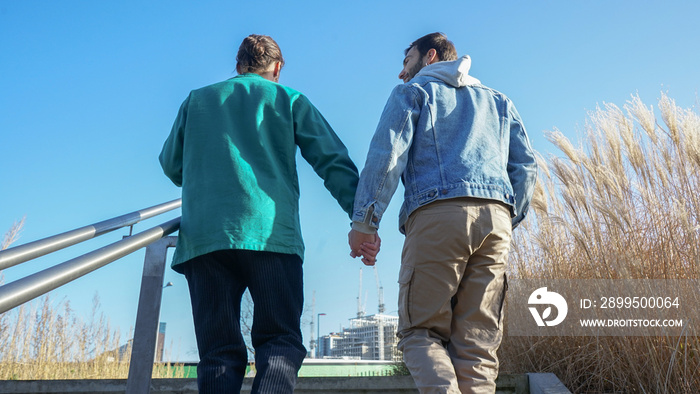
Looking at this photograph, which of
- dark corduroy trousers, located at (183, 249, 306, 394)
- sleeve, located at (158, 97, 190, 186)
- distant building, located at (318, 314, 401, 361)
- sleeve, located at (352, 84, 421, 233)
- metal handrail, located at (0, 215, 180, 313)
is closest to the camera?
metal handrail, located at (0, 215, 180, 313)

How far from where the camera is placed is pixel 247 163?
1.82 meters

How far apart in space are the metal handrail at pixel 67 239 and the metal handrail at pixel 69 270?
0.14m

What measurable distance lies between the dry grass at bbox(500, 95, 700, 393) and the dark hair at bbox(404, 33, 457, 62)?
137 cm

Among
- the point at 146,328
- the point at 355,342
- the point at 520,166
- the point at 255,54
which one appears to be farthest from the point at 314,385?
the point at 355,342

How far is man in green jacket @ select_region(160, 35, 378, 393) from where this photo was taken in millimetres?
1647

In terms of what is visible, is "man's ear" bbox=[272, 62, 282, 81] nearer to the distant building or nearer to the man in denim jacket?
the man in denim jacket

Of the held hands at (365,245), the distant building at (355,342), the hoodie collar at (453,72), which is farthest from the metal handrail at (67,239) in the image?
the distant building at (355,342)

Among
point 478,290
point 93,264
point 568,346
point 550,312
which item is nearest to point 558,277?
point 550,312

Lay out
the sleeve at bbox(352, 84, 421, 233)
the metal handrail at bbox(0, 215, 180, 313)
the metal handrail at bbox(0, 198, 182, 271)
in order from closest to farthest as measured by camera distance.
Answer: the metal handrail at bbox(0, 215, 180, 313) → the metal handrail at bbox(0, 198, 182, 271) → the sleeve at bbox(352, 84, 421, 233)

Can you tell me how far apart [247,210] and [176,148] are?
0.51 metres

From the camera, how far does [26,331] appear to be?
434 centimetres

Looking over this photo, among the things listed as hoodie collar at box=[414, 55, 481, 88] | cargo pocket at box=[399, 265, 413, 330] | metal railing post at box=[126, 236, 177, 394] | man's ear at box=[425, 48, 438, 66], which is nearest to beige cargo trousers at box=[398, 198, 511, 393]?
cargo pocket at box=[399, 265, 413, 330]

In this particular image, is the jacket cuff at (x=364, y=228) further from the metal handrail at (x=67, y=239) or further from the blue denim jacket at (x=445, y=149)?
the metal handrail at (x=67, y=239)

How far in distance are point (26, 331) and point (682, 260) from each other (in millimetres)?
4456
